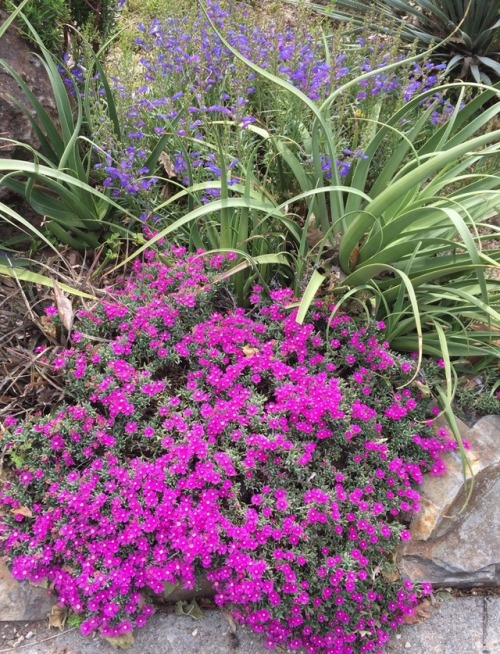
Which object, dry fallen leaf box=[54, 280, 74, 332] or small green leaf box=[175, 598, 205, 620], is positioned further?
dry fallen leaf box=[54, 280, 74, 332]

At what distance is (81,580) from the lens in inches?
73.0

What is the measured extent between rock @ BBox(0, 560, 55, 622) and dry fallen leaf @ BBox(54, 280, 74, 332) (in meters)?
1.04

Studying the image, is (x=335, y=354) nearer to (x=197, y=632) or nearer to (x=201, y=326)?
(x=201, y=326)

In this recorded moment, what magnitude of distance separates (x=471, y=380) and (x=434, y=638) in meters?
1.17

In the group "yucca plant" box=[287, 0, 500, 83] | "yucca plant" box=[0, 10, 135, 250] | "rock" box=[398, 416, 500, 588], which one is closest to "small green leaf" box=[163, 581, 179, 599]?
"rock" box=[398, 416, 500, 588]

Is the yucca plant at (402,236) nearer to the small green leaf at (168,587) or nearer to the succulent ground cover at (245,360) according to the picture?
the succulent ground cover at (245,360)

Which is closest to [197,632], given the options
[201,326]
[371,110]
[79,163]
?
[201,326]

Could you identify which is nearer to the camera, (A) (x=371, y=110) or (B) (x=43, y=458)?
(B) (x=43, y=458)

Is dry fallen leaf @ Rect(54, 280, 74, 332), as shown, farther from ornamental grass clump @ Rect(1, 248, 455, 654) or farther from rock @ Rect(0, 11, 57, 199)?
rock @ Rect(0, 11, 57, 199)

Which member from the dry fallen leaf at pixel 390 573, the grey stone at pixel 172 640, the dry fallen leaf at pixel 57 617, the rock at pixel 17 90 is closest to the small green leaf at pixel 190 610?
the grey stone at pixel 172 640

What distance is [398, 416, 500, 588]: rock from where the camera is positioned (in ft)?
7.22

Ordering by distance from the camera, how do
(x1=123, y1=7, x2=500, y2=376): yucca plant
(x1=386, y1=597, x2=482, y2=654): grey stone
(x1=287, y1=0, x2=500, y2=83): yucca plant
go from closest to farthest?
(x1=386, y1=597, x2=482, y2=654): grey stone
(x1=123, y1=7, x2=500, y2=376): yucca plant
(x1=287, y1=0, x2=500, y2=83): yucca plant

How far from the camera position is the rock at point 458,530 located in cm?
220

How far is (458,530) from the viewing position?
228cm
